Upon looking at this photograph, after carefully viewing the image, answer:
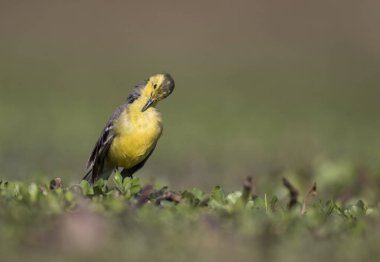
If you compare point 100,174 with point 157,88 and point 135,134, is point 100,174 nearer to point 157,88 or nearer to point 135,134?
point 135,134

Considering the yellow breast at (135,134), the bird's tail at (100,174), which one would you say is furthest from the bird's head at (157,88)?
the bird's tail at (100,174)

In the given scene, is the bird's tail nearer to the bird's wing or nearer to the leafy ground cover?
the bird's wing

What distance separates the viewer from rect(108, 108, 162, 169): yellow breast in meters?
9.79

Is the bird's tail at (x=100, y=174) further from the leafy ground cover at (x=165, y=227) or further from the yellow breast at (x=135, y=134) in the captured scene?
the leafy ground cover at (x=165, y=227)

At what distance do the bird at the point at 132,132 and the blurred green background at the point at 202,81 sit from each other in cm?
114

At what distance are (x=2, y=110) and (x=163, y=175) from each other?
710 centimetres

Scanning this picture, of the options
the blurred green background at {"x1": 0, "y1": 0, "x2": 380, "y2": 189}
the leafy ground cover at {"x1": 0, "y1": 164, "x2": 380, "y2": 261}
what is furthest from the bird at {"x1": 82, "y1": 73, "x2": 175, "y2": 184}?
the leafy ground cover at {"x1": 0, "y1": 164, "x2": 380, "y2": 261}

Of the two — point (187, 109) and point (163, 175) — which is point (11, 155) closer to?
point (163, 175)

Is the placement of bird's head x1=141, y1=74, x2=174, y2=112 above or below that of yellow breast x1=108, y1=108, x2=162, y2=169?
above

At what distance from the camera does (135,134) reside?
980 centimetres

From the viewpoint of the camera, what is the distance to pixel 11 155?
532 inches

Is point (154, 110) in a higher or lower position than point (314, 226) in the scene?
higher

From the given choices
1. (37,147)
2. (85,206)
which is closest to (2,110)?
(37,147)

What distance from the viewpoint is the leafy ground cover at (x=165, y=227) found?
5.37 metres
